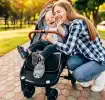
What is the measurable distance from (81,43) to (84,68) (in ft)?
1.30

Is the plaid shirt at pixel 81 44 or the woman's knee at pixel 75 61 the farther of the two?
the woman's knee at pixel 75 61

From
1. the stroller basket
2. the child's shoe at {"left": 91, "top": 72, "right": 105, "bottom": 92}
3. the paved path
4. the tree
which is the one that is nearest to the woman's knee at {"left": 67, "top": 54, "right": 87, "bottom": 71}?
the stroller basket

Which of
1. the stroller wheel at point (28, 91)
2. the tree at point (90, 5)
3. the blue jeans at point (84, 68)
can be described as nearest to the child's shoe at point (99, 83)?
the blue jeans at point (84, 68)

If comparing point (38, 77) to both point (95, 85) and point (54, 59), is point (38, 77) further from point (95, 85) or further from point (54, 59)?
point (95, 85)

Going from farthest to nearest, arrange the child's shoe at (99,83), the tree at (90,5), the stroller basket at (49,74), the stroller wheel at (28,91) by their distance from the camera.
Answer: the tree at (90,5)
the child's shoe at (99,83)
the stroller wheel at (28,91)
the stroller basket at (49,74)

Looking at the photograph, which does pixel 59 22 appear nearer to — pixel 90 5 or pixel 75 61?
pixel 75 61

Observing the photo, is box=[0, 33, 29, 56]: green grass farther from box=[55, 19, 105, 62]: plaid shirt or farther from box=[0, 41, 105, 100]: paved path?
box=[55, 19, 105, 62]: plaid shirt

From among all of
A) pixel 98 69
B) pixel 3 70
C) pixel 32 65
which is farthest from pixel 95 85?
pixel 3 70

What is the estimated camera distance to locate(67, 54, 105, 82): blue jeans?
10.3 feet

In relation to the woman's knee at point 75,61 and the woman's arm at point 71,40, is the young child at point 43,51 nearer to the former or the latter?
the woman's arm at point 71,40

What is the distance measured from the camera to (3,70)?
5781 millimetres

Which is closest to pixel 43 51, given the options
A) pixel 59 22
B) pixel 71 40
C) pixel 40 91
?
pixel 71 40

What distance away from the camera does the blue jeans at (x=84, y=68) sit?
315cm

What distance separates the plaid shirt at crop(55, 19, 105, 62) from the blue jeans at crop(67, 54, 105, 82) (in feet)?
0.37
